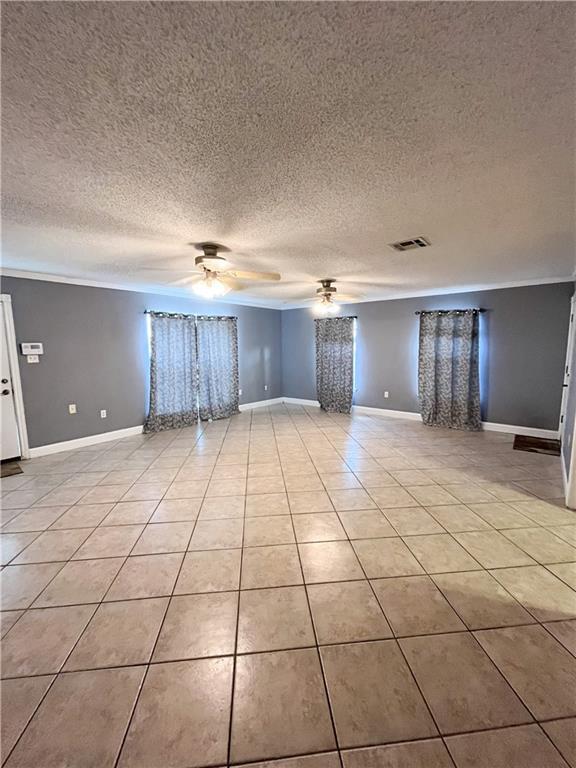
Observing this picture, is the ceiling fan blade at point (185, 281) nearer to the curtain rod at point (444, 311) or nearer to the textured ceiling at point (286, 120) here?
the textured ceiling at point (286, 120)

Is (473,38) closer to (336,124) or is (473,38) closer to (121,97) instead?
(336,124)

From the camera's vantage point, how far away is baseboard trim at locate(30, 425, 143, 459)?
3995 mm

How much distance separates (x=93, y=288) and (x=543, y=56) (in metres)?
4.88

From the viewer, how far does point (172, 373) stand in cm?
523

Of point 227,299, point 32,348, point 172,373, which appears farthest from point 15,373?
point 227,299

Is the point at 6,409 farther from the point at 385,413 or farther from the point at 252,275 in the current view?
the point at 385,413

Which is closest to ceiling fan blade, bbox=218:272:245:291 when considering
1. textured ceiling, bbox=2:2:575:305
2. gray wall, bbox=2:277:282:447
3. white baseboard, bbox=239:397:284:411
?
textured ceiling, bbox=2:2:575:305

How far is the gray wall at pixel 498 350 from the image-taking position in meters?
4.37

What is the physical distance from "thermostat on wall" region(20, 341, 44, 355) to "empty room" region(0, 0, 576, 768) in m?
0.11

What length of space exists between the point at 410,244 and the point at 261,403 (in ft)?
15.9

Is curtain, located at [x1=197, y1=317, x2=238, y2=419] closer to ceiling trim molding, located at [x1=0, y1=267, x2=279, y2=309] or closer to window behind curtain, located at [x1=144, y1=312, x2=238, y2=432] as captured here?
window behind curtain, located at [x1=144, y1=312, x2=238, y2=432]

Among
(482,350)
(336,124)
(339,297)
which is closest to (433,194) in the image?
(336,124)

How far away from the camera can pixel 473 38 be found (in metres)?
0.90

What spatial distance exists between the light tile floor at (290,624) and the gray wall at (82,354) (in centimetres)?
127
